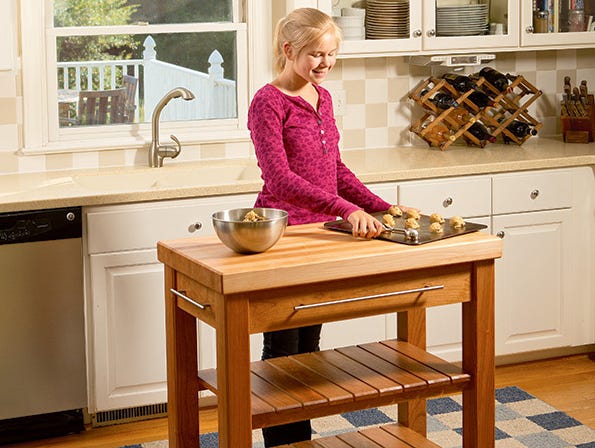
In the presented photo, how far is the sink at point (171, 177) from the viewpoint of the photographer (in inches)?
170

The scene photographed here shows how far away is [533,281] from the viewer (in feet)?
15.2

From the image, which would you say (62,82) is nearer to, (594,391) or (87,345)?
(87,345)

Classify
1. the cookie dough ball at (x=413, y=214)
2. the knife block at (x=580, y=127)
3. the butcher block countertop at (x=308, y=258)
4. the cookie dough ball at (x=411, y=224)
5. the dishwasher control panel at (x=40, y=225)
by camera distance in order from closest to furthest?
the butcher block countertop at (x=308, y=258) < the cookie dough ball at (x=411, y=224) < the cookie dough ball at (x=413, y=214) < the dishwasher control panel at (x=40, y=225) < the knife block at (x=580, y=127)

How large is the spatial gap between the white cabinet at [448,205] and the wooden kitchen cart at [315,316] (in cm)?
123

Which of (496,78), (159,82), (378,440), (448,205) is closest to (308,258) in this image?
(378,440)

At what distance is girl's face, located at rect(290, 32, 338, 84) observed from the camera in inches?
120

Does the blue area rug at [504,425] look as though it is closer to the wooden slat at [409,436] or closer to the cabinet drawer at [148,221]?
the wooden slat at [409,436]

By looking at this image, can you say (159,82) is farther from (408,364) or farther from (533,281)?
(408,364)

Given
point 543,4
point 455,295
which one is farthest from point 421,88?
point 455,295

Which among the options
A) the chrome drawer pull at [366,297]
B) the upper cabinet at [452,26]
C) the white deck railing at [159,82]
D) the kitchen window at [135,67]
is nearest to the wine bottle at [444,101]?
the upper cabinet at [452,26]

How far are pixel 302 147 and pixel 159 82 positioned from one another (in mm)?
1578

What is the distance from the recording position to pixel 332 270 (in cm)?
277

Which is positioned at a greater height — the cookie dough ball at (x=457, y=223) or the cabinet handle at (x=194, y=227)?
the cookie dough ball at (x=457, y=223)

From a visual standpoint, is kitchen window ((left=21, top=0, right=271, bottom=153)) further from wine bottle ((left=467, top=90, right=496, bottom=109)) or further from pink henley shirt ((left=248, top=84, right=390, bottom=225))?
pink henley shirt ((left=248, top=84, right=390, bottom=225))
